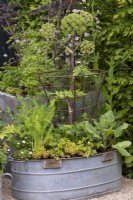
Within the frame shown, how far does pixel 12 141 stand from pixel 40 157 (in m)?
0.37

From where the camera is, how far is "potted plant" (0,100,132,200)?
15.2ft

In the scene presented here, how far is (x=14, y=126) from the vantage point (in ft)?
15.9

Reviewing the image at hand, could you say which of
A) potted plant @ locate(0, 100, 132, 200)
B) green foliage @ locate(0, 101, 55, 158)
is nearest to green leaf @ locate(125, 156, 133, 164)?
potted plant @ locate(0, 100, 132, 200)

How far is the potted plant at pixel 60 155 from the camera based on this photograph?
4641mm

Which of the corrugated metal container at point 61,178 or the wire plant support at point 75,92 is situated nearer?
the corrugated metal container at point 61,178

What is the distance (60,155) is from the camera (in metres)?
4.65

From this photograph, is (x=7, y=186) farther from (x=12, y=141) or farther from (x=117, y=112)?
(x=117, y=112)

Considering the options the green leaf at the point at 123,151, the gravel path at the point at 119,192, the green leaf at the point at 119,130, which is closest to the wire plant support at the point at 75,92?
the green leaf at the point at 119,130

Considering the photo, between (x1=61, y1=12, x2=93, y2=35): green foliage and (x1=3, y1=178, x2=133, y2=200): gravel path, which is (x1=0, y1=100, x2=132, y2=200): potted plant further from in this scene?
(x1=61, y1=12, x2=93, y2=35): green foliage

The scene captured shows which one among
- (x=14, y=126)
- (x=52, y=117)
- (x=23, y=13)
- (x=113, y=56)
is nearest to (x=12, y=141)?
(x=14, y=126)

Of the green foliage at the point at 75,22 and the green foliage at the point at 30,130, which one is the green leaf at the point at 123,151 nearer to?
the green foliage at the point at 30,130

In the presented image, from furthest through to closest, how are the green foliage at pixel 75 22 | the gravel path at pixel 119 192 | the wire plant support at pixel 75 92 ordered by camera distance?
1. the green foliage at pixel 75 22
2. the wire plant support at pixel 75 92
3. the gravel path at pixel 119 192

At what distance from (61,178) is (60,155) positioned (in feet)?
0.71

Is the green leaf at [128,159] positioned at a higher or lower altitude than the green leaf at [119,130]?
lower
